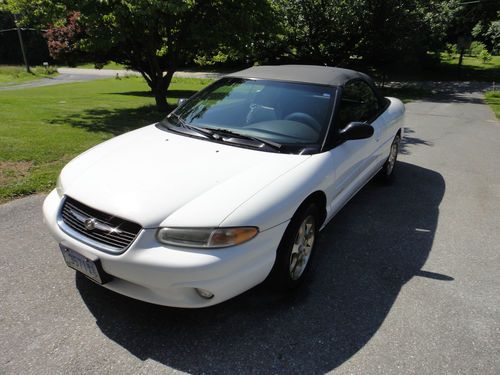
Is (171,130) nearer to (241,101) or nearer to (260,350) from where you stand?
(241,101)

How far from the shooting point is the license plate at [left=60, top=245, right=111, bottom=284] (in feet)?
7.76

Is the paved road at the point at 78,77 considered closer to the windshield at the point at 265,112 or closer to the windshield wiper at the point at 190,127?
the windshield wiper at the point at 190,127

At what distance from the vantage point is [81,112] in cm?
1084

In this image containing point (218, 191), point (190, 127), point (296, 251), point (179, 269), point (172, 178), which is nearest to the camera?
point (179, 269)

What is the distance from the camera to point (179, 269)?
2197 mm

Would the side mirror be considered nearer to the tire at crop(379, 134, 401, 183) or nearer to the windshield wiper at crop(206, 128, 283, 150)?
the windshield wiper at crop(206, 128, 283, 150)

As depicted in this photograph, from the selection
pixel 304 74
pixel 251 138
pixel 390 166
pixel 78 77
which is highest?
pixel 304 74

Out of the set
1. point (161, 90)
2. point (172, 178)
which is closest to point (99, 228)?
point (172, 178)

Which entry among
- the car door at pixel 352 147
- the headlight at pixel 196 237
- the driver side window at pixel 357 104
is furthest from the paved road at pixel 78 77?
the headlight at pixel 196 237

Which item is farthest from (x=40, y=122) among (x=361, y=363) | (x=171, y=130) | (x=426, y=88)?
(x=426, y=88)

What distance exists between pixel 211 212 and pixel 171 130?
152 centimetres

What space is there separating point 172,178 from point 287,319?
4.05 ft

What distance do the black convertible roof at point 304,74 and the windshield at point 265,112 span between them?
9 centimetres

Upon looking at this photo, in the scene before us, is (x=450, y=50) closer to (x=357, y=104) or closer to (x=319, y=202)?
(x=357, y=104)
